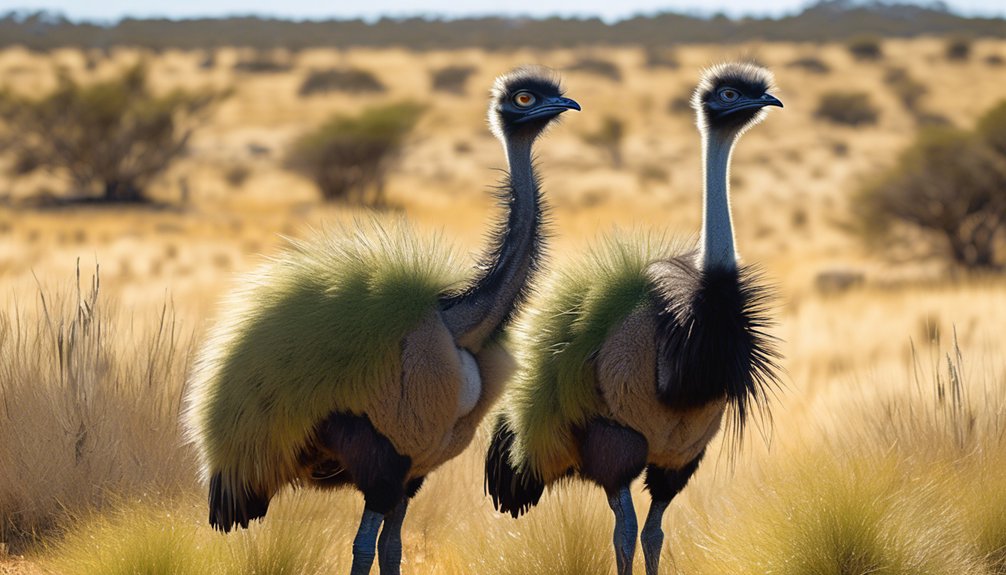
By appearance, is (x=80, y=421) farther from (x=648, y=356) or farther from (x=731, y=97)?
(x=731, y=97)

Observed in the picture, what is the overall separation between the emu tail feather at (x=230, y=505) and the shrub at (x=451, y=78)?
44552 mm

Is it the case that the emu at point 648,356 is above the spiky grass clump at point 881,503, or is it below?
above

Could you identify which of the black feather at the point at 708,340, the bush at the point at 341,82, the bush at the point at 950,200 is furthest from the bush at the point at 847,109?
the black feather at the point at 708,340

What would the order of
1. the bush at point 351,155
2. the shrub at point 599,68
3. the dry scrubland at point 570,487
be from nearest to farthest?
the dry scrubland at point 570,487 < the bush at point 351,155 < the shrub at point 599,68

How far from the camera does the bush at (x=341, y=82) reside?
155 ft

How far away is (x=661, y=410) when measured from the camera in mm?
4281

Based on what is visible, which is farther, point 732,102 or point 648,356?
point 732,102

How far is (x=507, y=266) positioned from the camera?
13.7ft

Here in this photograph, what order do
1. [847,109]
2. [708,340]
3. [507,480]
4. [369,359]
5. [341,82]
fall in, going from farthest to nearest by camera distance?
[341,82] → [847,109] → [507,480] → [708,340] → [369,359]

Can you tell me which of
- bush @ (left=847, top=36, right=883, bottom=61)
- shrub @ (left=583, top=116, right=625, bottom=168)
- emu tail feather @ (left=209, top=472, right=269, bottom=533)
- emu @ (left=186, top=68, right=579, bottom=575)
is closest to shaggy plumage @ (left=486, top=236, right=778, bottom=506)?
emu @ (left=186, top=68, right=579, bottom=575)

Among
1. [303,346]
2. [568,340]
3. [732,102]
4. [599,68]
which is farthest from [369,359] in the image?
[599,68]

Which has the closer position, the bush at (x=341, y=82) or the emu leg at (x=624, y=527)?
the emu leg at (x=624, y=527)

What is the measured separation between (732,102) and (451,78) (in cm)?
4655

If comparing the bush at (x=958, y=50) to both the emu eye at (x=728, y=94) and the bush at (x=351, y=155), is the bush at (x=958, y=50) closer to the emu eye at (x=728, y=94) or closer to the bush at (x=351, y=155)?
the bush at (x=351, y=155)
